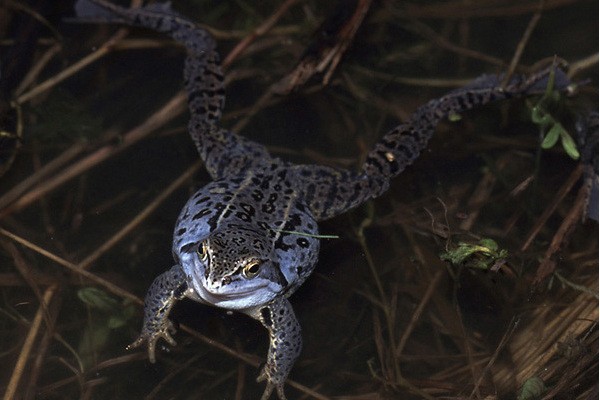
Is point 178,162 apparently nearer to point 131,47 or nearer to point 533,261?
point 131,47

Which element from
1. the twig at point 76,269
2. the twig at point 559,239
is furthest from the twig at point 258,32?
the twig at point 559,239

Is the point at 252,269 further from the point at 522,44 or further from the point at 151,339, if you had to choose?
the point at 522,44

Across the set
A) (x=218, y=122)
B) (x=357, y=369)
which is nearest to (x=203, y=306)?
(x=357, y=369)

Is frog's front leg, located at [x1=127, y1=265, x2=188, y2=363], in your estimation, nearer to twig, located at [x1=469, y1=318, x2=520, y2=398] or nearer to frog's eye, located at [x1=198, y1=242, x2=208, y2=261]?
frog's eye, located at [x1=198, y1=242, x2=208, y2=261]


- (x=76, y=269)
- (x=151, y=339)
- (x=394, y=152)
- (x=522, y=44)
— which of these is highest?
(x=522, y=44)

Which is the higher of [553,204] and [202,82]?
[202,82]

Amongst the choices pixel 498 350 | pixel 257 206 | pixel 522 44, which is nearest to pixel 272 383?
pixel 257 206
